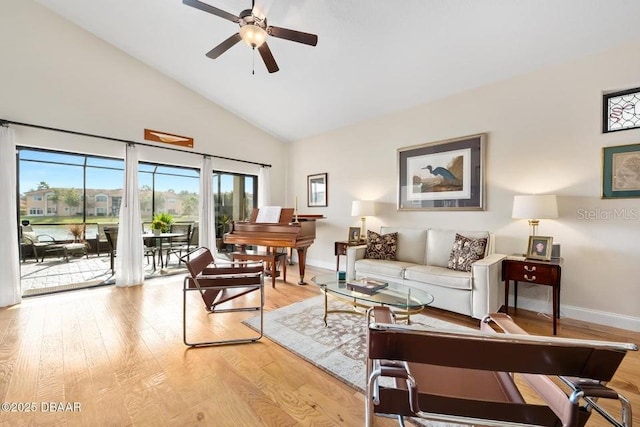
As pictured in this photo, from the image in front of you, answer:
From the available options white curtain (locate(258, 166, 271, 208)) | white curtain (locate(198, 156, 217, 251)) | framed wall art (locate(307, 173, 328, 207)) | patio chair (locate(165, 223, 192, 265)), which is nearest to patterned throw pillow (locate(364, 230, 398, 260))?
framed wall art (locate(307, 173, 328, 207))

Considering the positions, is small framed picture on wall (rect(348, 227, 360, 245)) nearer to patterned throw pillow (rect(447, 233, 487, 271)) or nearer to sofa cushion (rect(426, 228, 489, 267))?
sofa cushion (rect(426, 228, 489, 267))

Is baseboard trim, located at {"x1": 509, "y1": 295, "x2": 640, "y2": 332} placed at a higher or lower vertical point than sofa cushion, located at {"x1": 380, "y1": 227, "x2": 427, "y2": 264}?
lower

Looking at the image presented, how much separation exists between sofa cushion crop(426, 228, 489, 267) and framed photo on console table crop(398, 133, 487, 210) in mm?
429

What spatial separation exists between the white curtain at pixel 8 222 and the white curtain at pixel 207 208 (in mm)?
2338

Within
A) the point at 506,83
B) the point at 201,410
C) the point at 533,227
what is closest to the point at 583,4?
the point at 506,83

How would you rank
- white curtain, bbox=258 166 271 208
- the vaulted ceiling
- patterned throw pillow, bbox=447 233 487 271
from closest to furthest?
the vaulted ceiling, patterned throw pillow, bbox=447 233 487 271, white curtain, bbox=258 166 271 208

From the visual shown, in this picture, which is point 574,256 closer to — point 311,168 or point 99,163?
point 311,168

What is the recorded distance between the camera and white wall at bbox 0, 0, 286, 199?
11.1ft

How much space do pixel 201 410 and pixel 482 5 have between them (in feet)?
13.3

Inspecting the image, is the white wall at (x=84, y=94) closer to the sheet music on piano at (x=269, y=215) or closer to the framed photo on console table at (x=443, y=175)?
the sheet music on piano at (x=269, y=215)

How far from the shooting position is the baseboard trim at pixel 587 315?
8.96 feet

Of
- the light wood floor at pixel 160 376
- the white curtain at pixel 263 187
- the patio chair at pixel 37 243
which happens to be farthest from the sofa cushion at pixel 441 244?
the patio chair at pixel 37 243

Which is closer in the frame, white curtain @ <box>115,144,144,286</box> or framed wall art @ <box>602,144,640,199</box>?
framed wall art @ <box>602,144,640,199</box>

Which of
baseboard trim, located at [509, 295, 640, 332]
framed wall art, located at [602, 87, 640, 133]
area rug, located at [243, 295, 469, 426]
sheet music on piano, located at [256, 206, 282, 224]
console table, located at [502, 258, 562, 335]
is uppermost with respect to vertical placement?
framed wall art, located at [602, 87, 640, 133]
